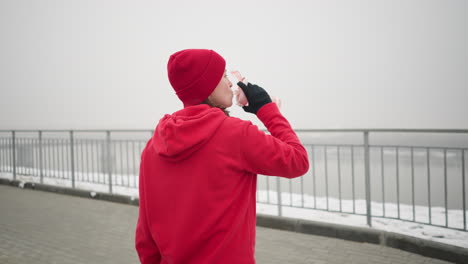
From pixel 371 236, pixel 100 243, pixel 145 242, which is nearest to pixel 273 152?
pixel 145 242

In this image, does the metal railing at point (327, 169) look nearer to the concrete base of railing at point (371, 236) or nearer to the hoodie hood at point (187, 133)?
the concrete base of railing at point (371, 236)

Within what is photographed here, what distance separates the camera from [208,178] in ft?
4.42

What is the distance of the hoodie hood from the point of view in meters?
1.31

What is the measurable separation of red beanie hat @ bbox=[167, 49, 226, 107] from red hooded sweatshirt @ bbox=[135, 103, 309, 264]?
2.6 inches

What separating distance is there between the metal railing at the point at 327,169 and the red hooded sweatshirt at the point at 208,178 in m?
3.65

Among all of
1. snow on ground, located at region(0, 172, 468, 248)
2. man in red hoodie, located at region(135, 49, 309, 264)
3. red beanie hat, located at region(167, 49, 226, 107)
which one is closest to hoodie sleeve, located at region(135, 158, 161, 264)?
man in red hoodie, located at region(135, 49, 309, 264)

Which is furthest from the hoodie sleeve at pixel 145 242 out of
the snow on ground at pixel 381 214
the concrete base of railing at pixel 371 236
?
the snow on ground at pixel 381 214

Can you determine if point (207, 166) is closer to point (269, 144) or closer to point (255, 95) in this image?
point (269, 144)

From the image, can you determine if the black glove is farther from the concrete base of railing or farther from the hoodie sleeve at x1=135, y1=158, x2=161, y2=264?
the concrete base of railing

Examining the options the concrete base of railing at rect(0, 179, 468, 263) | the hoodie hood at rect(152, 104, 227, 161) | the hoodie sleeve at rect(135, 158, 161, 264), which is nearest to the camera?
the hoodie hood at rect(152, 104, 227, 161)

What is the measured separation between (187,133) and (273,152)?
31 cm

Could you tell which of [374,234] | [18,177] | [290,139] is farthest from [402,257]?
[18,177]

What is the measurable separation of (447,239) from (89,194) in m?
7.02

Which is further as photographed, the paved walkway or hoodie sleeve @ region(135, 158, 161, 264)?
the paved walkway
